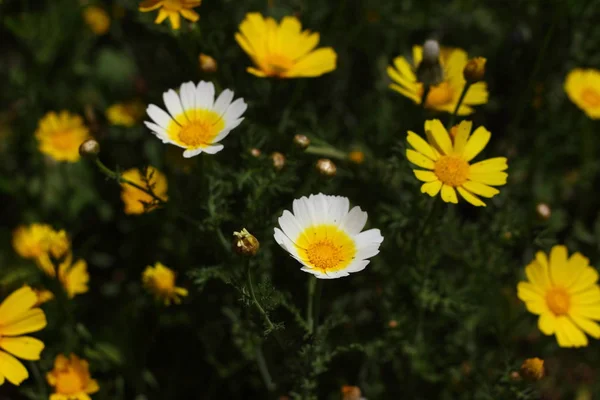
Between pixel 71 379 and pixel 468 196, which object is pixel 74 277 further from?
pixel 468 196

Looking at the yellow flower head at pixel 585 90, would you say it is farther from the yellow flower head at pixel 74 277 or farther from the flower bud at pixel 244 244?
the yellow flower head at pixel 74 277

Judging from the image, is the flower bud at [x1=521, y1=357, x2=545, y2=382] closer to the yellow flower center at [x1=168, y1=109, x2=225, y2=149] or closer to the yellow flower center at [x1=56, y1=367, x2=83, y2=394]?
the yellow flower center at [x1=168, y1=109, x2=225, y2=149]

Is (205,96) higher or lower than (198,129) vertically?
higher

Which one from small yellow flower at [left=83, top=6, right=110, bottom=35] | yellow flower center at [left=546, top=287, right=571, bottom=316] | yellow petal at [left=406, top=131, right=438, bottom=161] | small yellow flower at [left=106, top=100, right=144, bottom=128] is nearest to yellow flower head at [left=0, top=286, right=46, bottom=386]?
small yellow flower at [left=106, top=100, right=144, bottom=128]

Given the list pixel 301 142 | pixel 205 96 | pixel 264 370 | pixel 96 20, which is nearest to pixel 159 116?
pixel 205 96

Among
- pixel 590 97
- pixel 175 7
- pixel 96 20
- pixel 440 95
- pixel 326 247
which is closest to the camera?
pixel 326 247

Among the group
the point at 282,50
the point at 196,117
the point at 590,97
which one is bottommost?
the point at 196,117

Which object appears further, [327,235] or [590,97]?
[590,97]
